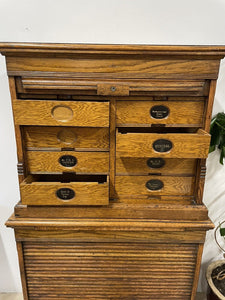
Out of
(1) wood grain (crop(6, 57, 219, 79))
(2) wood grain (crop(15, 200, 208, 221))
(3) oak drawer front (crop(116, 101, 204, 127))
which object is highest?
(1) wood grain (crop(6, 57, 219, 79))

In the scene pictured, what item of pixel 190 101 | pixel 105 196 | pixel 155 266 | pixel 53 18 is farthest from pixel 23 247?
pixel 53 18

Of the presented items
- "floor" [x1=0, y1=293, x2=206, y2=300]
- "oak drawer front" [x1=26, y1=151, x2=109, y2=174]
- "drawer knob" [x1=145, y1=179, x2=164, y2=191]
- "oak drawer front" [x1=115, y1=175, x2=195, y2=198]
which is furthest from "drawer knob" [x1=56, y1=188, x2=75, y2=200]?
"floor" [x1=0, y1=293, x2=206, y2=300]

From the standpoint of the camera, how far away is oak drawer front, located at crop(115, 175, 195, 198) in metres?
1.20

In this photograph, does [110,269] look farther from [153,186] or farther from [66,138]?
[66,138]

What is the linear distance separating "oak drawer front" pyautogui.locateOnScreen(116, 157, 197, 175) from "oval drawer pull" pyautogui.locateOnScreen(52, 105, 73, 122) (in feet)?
1.06

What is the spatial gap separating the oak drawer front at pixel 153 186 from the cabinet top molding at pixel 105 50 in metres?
0.59

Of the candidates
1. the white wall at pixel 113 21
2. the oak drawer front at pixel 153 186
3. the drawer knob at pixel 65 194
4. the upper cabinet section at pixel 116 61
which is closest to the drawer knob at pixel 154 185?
the oak drawer front at pixel 153 186

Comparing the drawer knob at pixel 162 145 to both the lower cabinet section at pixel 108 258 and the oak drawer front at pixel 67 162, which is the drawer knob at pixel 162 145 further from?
the lower cabinet section at pixel 108 258

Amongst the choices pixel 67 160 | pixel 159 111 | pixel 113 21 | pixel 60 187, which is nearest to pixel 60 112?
pixel 67 160

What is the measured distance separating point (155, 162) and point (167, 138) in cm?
18

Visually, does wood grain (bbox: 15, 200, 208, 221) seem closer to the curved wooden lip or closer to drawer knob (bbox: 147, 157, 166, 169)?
the curved wooden lip

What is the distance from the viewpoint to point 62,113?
3.46ft

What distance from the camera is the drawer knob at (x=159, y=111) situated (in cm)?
110

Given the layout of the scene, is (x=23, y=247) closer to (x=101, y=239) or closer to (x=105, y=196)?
(x=101, y=239)
